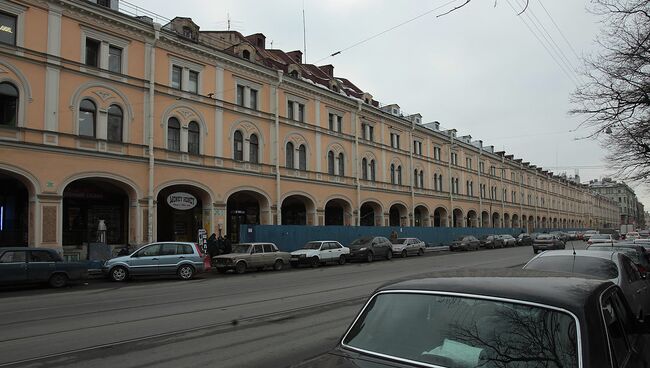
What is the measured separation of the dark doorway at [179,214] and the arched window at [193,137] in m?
2.26

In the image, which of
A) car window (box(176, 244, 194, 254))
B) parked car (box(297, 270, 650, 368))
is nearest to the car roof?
parked car (box(297, 270, 650, 368))

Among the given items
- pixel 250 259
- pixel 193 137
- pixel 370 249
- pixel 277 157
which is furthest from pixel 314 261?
pixel 193 137

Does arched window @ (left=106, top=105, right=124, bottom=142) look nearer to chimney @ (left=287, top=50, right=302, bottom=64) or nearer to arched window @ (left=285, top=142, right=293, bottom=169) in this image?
arched window @ (left=285, top=142, right=293, bottom=169)

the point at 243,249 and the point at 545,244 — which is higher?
the point at 243,249

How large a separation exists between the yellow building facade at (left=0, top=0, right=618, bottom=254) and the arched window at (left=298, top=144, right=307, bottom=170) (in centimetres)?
20

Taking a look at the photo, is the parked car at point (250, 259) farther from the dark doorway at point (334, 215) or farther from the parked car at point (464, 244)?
the parked car at point (464, 244)

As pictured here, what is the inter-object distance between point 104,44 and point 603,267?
24.6 meters

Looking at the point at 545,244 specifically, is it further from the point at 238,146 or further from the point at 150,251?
the point at 150,251

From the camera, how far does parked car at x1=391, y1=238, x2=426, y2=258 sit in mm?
34688

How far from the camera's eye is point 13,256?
1627 cm

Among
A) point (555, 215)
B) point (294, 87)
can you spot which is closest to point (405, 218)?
point (294, 87)

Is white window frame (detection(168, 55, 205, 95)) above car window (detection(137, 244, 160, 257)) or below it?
above

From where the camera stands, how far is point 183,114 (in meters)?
27.5

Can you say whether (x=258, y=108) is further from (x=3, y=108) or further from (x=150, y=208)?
(x=3, y=108)
